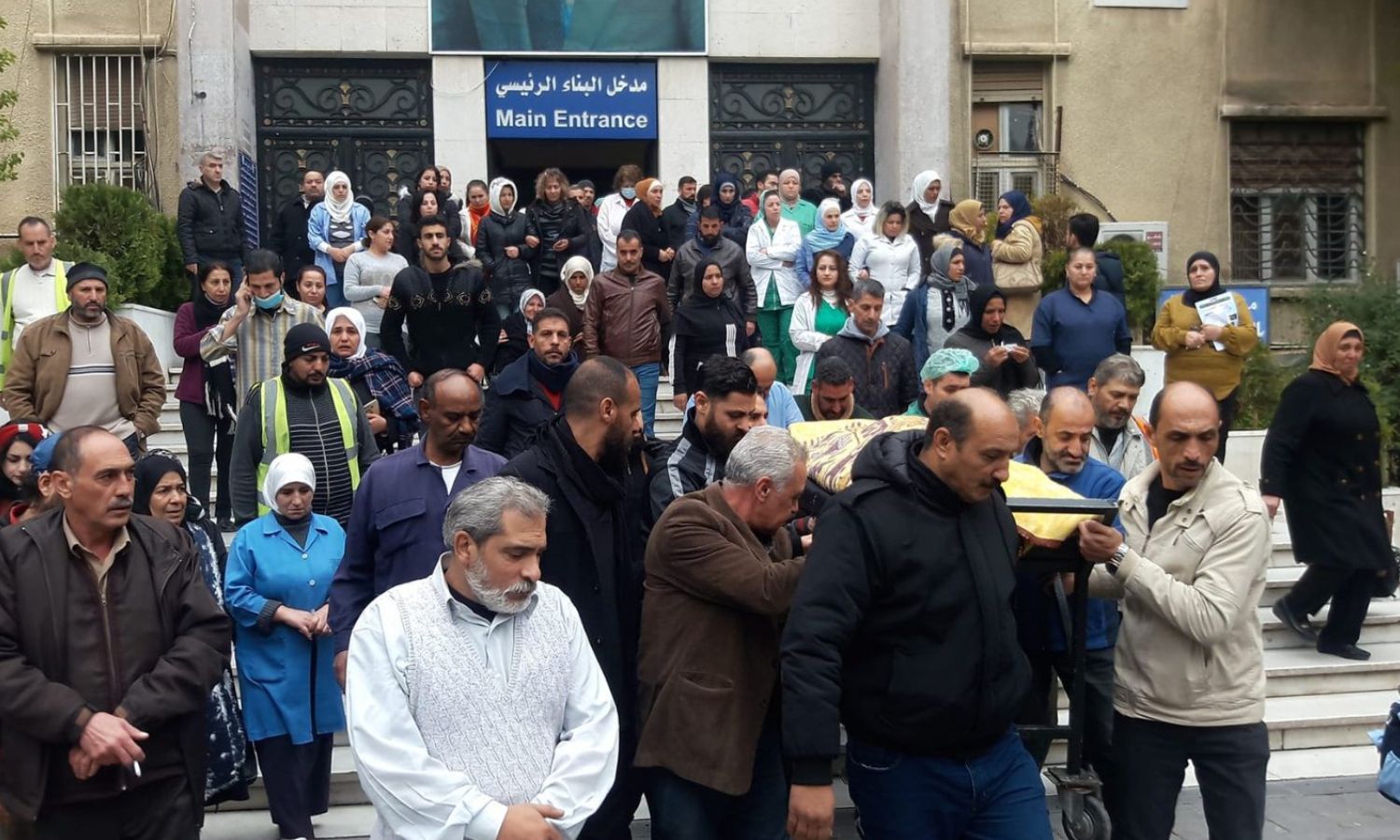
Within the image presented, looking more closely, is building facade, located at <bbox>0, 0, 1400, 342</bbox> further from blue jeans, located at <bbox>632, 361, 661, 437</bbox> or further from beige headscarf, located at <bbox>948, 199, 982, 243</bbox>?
blue jeans, located at <bbox>632, 361, 661, 437</bbox>

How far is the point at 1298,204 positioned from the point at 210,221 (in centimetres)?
1386

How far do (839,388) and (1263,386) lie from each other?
7425 mm

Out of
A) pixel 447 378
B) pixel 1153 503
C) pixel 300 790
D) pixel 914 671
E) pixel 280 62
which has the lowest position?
pixel 300 790

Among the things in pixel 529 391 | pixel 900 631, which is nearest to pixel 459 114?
pixel 529 391

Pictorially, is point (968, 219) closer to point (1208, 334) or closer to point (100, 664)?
point (1208, 334)

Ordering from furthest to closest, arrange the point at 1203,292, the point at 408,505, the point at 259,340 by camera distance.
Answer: the point at 1203,292 → the point at 259,340 → the point at 408,505

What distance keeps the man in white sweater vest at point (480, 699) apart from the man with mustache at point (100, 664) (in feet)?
3.49

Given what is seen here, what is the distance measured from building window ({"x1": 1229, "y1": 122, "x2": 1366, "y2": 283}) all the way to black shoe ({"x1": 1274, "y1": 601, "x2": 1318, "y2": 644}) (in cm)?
1189

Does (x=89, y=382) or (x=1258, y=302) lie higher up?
(x=1258, y=302)

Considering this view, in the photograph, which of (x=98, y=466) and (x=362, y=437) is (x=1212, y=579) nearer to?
(x=98, y=466)

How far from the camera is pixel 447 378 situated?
6.16 metres

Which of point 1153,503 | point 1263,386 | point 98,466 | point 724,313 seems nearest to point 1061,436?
point 1153,503

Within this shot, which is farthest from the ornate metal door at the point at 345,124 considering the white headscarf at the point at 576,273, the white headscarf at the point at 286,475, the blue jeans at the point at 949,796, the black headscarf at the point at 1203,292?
the blue jeans at the point at 949,796

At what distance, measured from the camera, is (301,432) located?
313 inches
